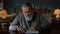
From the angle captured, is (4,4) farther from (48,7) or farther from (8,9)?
(48,7)

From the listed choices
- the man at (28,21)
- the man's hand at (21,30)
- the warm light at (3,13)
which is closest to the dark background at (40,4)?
the warm light at (3,13)

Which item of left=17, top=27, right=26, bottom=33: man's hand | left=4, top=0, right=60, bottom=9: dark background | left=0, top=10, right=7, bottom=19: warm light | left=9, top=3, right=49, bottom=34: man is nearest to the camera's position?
left=17, top=27, right=26, bottom=33: man's hand

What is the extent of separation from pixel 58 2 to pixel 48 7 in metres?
Result: 0.44

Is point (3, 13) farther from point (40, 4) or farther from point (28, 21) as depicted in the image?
point (28, 21)

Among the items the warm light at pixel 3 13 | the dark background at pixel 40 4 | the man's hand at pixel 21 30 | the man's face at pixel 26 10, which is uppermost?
the dark background at pixel 40 4

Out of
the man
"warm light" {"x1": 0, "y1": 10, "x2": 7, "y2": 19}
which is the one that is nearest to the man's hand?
the man

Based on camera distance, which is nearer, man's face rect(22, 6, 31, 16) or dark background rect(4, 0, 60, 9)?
man's face rect(22, 6, 31, 16)

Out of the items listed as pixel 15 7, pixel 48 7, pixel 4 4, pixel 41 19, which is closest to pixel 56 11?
pixel 48 7

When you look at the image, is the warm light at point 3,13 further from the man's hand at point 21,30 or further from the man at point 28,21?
the man's hand at point 21,30

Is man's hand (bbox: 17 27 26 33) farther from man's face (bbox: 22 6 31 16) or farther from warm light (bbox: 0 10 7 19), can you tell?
warm light (bbox: 0 10 7 19)

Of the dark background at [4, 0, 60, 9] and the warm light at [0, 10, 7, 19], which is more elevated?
the dark background at [4, 0, 60, 9]

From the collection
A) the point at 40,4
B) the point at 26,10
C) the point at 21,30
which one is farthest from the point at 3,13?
the point at 21,30

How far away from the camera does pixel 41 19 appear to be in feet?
6.81

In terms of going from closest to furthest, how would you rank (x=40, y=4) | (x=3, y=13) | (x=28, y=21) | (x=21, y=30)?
1. (x=21, y=30)
2. (x=28, y=21)
3. (x=3, y=13)
4. (x=40, y=4)
